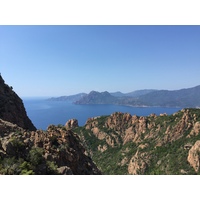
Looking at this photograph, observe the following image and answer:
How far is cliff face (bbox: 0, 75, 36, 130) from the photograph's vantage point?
25.0 metres

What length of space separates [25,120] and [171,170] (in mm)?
22588

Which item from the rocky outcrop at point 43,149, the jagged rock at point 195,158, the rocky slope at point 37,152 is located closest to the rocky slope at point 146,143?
the jagged rock at point 195,158

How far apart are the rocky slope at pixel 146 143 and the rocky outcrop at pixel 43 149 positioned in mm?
19928

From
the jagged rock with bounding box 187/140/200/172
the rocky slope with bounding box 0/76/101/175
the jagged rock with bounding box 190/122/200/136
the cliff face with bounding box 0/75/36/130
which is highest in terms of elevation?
the cliff face with bounding box 0/75/36/130

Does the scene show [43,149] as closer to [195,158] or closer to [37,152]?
[37,152]

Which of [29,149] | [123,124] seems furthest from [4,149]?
[123,124]

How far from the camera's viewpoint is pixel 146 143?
50.9 meters

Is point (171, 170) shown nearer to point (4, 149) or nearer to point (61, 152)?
point (61, 152)

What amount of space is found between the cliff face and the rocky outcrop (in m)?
8.07

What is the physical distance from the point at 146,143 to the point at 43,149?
3963 cm

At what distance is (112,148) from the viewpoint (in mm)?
60250

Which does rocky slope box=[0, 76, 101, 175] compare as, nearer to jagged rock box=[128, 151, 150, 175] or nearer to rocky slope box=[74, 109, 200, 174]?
rocky slope box=[74, 109, 200, 174]

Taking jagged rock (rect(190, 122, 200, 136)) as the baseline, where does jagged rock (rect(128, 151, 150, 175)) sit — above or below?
below

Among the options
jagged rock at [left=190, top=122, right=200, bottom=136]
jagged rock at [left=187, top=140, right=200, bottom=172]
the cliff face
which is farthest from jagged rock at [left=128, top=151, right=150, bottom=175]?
the cliff face
